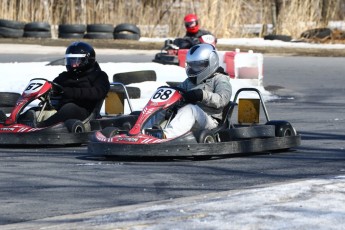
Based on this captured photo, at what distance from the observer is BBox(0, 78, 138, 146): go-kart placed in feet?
33.2

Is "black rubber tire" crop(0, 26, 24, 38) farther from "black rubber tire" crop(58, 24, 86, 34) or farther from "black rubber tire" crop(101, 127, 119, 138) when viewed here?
"black rubber tire" crop(101, 127, 119, 138)

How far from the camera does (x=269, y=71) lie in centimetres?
2203

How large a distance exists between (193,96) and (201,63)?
53 centimetres

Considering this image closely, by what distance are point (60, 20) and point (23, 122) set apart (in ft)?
74.5

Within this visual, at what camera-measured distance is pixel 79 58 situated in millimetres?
10781

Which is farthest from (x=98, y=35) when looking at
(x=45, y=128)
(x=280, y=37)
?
(x=45, y=128)

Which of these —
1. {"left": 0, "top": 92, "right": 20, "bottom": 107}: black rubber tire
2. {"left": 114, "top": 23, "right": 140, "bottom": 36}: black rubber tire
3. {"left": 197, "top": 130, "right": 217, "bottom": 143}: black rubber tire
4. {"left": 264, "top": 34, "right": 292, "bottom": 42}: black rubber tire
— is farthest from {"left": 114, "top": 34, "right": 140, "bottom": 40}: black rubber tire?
{"left": 197, "top": 130, "right": 217, "bottom": 143}: black rubber tire

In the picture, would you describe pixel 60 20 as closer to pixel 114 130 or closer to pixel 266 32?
pixel 266 32

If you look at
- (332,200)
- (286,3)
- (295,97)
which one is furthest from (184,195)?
(286,3)

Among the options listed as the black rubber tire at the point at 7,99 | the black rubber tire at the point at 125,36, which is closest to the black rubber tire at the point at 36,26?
the black rubber tire at the point at 125,36

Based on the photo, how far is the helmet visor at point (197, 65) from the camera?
9672 mm

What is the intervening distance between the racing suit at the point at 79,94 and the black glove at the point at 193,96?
168 cm

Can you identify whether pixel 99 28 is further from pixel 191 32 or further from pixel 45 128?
pixel 45 128

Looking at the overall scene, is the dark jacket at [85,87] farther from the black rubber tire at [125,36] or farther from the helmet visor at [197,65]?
the black rubber tire at [125,36]
